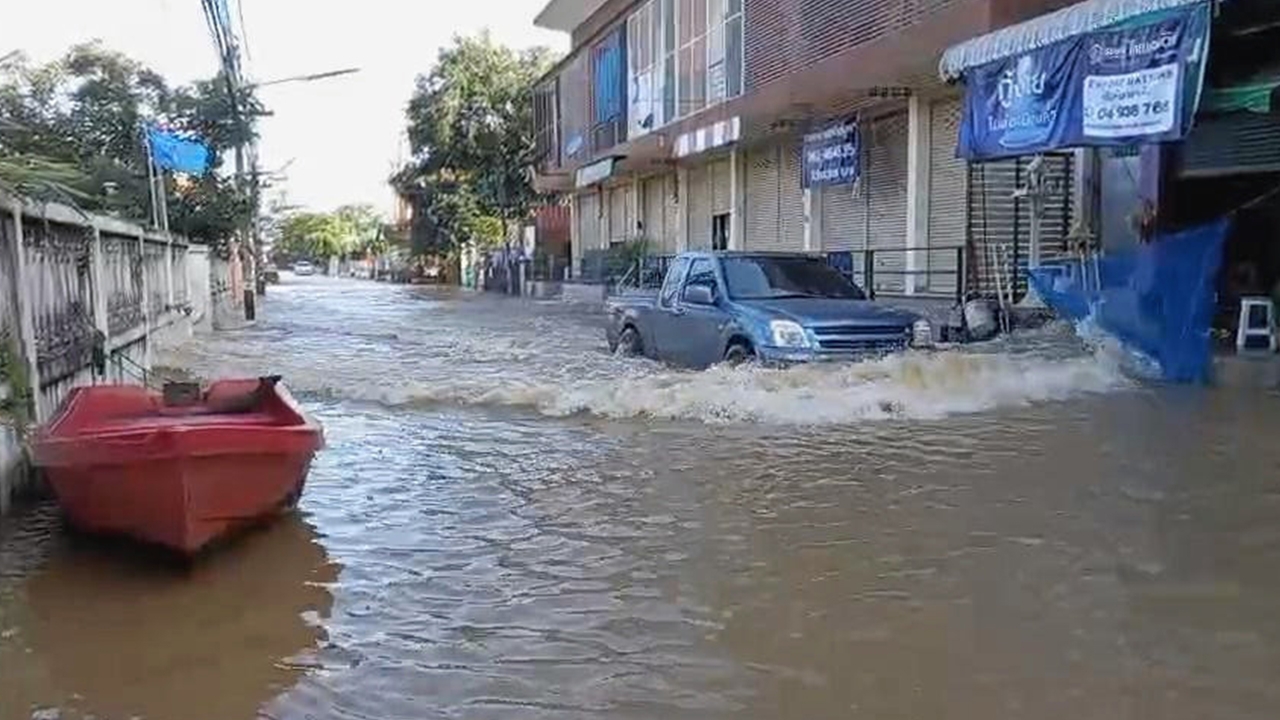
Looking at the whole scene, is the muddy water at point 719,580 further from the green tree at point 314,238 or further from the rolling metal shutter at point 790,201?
the green tree at point 314,238

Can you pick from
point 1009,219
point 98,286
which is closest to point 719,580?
point 98,286

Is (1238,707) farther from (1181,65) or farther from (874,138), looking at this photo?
(874,138)

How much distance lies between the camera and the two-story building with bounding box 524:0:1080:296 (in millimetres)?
17375

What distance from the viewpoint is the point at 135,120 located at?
88.0 ft

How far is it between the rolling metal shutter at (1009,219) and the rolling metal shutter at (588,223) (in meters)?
24.7

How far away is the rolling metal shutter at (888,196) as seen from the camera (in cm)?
2022

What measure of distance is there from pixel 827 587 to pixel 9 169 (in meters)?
6.19

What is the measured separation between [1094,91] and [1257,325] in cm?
313

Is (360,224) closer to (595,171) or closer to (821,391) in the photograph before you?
(595,171)

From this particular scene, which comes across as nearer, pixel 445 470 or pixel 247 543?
pixel 247 543

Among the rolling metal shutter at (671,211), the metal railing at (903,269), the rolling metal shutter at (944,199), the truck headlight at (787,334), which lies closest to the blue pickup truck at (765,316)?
the truck headlight at (787,334)

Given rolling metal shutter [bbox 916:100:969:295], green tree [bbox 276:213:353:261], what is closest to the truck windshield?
rolling metal shutter [bbox 916:100:969:295]

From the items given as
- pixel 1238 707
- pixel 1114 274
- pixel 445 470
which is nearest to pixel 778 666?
pixel 1238 707

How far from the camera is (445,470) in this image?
867 centimetres
